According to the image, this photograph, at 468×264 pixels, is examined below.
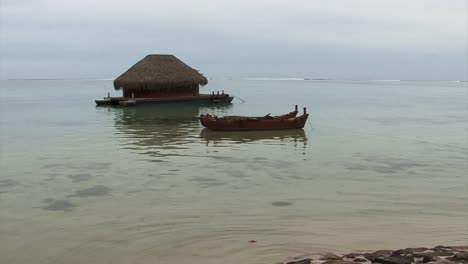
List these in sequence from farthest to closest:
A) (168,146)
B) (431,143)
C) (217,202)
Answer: (431,143)
(168,146)
(217,202)

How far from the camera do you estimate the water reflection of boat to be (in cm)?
1908

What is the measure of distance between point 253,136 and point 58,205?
458 inches

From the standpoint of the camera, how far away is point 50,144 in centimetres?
1820

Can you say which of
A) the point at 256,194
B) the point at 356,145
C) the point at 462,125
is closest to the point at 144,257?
the point at 256,194

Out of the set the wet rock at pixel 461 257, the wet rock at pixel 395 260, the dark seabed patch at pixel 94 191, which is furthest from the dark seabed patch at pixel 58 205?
the wet rock at pixel 461 257

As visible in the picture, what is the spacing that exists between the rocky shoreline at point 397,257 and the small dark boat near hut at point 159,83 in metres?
32.1

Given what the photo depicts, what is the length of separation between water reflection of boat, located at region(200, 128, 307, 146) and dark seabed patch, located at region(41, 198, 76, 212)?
9.28 m

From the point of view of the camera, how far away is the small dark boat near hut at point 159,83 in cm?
3897

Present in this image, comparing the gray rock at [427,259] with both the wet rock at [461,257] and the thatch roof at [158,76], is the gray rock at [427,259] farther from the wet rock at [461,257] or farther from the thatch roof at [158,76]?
the thatch roof at [158,76]

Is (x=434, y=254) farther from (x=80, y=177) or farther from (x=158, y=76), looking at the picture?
(x=158, y=76)

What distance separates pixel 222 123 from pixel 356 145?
5.83 m

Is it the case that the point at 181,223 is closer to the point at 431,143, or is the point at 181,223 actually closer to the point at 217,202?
the point at 217,202

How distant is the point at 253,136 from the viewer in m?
20.1

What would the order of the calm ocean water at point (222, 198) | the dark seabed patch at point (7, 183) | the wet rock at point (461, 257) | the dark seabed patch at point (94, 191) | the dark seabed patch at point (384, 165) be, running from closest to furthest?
the wet rock at point (461, 257) < the calm ocean water at point (222, 198) < the dark seabed patch at point (94, 191) < the dark seabed patch at point (7, 183) < the dark seabed patch at point (384, 165)
